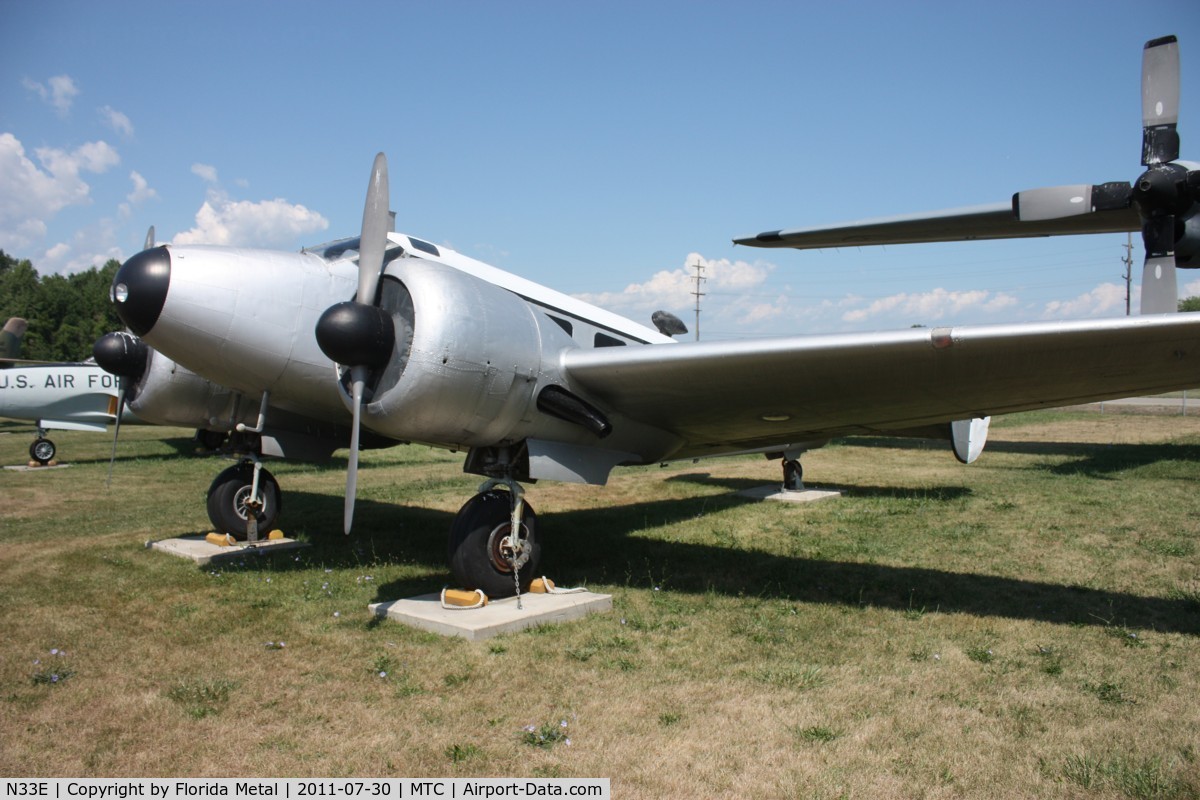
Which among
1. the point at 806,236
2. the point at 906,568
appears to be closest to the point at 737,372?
the point at 906,568

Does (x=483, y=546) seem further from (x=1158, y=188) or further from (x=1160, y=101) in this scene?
(x=1160, y=101)

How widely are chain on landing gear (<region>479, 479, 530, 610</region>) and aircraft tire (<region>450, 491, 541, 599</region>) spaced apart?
0.10 ft

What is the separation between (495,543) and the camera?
593cm

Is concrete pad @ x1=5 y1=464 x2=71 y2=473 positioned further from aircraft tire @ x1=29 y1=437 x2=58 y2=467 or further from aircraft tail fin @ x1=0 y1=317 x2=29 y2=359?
aircraft tail fin @ x1=0 y1=317 x2=29 y2=359

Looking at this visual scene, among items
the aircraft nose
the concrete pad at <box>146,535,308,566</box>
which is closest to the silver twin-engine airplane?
the aircraft nose

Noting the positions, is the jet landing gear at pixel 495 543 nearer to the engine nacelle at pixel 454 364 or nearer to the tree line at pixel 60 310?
the engine nacelle at pixel 454 364

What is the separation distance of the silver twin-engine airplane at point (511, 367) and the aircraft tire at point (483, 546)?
15 millimetres

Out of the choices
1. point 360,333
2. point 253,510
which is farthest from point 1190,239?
point 253,510

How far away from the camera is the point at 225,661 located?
4.88 meters

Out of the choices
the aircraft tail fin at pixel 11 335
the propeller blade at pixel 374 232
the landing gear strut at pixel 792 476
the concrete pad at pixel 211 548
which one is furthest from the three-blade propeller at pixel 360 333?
the aircraft tail fin at pixel 11 335

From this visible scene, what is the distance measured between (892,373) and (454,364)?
2.94 meters

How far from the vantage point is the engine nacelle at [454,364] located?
5.18 m

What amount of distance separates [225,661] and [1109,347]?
5.61 meters

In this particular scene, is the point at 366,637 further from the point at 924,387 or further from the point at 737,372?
the point at 924,387
